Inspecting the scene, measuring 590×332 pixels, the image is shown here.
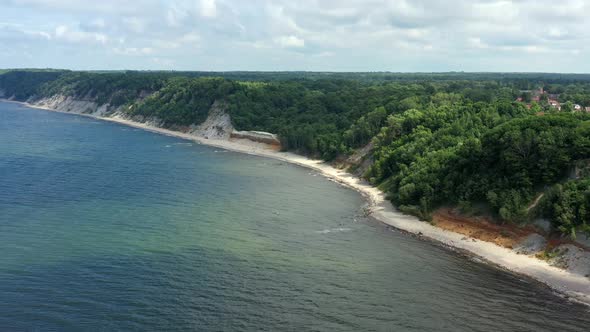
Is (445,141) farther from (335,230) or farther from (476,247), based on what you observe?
(335,230)

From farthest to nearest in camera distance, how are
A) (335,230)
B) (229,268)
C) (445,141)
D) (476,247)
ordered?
(445,141), (335,230), (476,247), (229,268)

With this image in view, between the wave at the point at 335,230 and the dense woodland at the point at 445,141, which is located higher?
the dense woodland at the point at 445,141

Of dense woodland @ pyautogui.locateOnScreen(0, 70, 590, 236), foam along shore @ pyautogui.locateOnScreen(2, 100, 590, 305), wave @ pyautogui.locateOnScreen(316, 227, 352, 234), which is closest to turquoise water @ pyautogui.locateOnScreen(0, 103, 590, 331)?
wave @ pyautogui.locateOnScreen(316, 227, 352, 234)

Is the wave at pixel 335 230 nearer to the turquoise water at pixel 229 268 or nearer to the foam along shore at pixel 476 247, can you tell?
the turquoise water at pixel 229 268

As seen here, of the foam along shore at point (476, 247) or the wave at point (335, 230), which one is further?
the wave at point (335, 230)

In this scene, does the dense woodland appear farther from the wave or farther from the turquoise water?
the wave

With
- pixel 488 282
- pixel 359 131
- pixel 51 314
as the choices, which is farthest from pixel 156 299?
pixel 359 131

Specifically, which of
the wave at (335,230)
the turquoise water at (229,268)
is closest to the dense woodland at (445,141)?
the turquoise water at (229,268)

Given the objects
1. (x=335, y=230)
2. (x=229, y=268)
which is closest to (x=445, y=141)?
(x=335, y=230)

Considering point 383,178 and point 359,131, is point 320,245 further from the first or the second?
point 359,131
